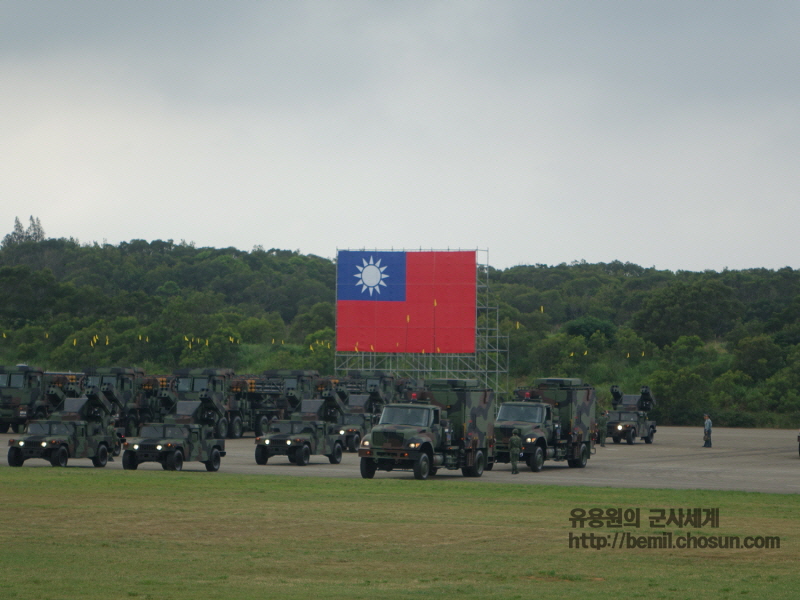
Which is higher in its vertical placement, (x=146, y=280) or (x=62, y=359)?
(x=146, y=280)

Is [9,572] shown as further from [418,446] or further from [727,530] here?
[418,446]

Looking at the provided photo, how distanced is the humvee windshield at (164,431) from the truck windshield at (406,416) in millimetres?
5487

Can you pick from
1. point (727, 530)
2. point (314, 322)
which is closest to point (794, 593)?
point (727, 530)

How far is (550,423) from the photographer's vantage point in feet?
109

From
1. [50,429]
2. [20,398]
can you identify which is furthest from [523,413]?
[20,398]

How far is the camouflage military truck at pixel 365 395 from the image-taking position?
42269 mm

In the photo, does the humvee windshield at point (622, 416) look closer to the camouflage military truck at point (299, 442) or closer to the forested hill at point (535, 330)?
the forested hill at point (535, 330)

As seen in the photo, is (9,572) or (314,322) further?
(314,322)

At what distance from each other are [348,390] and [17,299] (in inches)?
2165

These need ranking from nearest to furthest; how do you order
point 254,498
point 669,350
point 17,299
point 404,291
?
1. point 254,498
2. point 404,291
3. point 669,350
4. point 17,299

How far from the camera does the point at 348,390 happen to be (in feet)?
175

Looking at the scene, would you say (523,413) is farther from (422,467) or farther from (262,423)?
(262,423)

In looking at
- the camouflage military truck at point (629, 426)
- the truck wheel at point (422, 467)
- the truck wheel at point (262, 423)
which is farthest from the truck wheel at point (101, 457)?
the camouflage military truck at point (629, 426)

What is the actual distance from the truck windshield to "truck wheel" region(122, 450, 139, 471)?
6655mm
